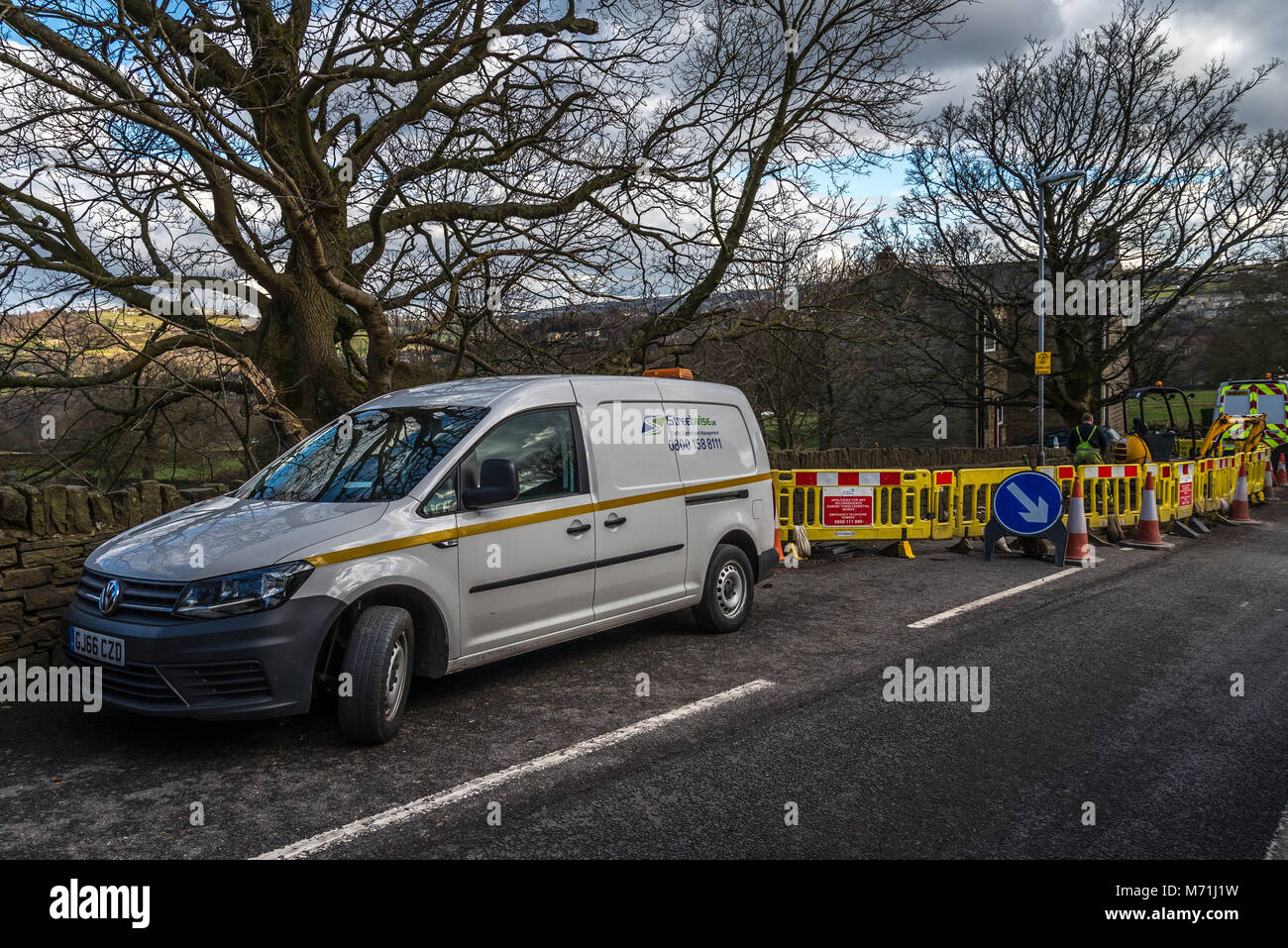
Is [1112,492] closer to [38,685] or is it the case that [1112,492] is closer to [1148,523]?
[1148,523]

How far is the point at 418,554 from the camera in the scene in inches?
195

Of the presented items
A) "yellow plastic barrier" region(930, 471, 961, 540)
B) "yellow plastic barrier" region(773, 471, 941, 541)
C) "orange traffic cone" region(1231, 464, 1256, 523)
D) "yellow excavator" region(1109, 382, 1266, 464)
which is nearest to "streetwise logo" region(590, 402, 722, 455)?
"yellow plastic barrier" region(773, 471, 941, 541)

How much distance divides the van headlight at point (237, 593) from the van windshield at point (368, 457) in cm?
84

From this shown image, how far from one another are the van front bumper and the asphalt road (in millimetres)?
315

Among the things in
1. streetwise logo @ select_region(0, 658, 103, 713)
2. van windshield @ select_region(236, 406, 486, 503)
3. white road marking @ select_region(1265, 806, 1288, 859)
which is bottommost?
white road marking @ select_region(1265, 806, 1288, 859)

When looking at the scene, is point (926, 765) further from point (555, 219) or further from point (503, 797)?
point (555, 219)

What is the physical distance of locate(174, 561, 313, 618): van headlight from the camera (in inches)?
173

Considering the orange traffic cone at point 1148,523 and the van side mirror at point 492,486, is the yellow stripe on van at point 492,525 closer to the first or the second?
the van side mirror at point 492,486

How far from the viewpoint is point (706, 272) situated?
45.9ft

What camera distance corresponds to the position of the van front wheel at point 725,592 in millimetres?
7105

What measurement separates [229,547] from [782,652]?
385 cm

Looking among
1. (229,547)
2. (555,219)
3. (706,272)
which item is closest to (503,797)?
(229,547)

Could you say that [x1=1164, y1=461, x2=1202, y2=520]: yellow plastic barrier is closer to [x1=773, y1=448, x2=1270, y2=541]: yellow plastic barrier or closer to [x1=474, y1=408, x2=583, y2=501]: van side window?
[x1=773, y1=448, x2=1270, y2=541]: yellow plastic barrier

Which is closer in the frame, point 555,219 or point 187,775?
point 187,775
